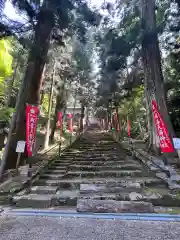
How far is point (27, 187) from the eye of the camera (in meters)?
5.21

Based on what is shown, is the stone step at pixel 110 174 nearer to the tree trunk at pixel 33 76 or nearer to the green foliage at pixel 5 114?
the tree trunk at pixel 33 76

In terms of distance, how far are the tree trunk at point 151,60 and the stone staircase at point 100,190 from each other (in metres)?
3.13

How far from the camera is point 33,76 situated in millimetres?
7609

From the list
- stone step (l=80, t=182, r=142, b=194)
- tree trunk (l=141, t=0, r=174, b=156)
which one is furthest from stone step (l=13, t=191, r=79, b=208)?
tree trunk (l=141, t=0, r=174, b=156)

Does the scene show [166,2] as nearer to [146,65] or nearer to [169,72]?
[146,65]

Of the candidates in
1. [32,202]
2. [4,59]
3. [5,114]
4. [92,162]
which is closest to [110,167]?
[92,162]

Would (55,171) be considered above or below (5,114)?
below

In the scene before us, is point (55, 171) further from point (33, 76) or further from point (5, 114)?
point (5, 114)

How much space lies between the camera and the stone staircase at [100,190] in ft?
13.7

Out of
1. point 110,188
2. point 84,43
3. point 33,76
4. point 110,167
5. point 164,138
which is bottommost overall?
point 110,188

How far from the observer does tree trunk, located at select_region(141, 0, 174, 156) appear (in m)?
8.24

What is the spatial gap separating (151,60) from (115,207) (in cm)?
669

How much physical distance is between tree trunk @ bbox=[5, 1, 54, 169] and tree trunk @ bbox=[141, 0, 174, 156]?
409cm

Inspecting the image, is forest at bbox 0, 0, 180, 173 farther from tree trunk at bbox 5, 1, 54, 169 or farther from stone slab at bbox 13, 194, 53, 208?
stone slab at bbox 13, 194, 53, 208
